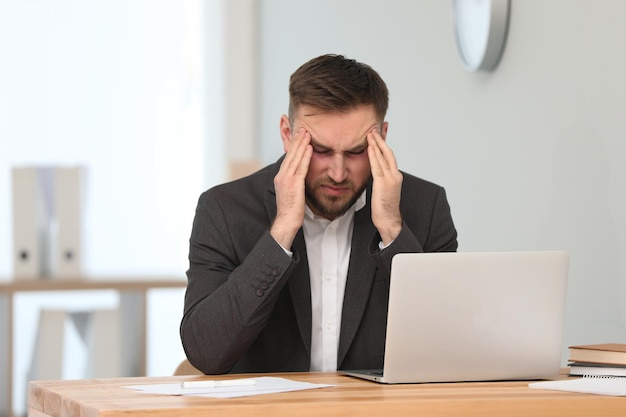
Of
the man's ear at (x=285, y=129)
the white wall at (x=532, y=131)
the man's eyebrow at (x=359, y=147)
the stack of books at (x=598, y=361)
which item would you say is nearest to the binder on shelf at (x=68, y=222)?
the white wall at (x=532, y=131)

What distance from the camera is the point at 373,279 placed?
2.12m

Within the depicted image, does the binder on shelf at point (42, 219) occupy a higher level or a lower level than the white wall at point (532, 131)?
lower

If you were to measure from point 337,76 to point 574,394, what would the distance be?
848 mm

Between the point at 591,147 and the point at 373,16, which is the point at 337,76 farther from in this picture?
the point at 373,16

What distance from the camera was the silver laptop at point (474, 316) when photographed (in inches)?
63.3

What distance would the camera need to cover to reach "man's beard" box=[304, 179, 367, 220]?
2053 millimetres

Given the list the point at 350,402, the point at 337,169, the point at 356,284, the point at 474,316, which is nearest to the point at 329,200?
the point at 337,169

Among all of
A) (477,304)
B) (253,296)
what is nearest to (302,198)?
(253,296)

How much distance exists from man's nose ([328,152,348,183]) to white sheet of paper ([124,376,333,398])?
51cm

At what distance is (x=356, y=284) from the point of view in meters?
2.11

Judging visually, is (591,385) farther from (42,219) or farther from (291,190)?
(42,219)

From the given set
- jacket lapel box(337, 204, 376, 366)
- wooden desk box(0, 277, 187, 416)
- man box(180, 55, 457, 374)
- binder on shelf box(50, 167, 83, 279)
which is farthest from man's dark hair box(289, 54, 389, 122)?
binder on shelf box(50, 167, 83, 279)

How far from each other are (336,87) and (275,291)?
0.44 meters

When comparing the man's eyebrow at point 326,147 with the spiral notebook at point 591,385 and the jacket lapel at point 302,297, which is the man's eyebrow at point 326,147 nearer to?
the jacket lapel at point 302,297
